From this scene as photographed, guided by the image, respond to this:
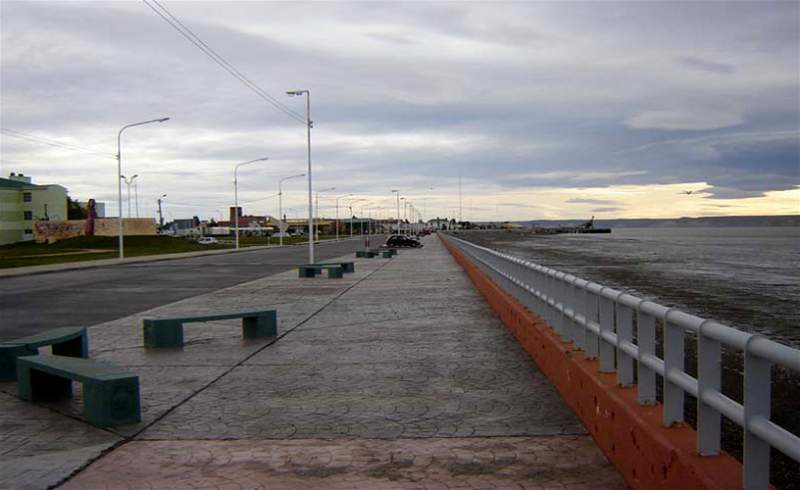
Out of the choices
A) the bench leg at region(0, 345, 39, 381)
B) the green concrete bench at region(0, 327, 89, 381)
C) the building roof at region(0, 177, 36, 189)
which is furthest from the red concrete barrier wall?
the building roof at region(0, 177, 36, 189)

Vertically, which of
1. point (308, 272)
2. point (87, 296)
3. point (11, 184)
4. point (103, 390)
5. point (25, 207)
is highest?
point (11, 184)

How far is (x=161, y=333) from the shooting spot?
1102 centimetres

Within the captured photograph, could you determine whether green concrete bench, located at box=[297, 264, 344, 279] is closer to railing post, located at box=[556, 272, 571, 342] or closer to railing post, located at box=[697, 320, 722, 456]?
railing post, located at box=[556, 272, 571, 342]

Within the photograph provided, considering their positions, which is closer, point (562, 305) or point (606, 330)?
point (606, 330)

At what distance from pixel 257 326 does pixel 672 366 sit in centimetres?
863

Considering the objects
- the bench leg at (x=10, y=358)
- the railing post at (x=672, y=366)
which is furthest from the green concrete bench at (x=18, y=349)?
the railing post at (x=672, y=366)

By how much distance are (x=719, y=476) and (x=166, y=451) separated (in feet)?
13.4

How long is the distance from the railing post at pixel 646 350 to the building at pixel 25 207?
11234cm

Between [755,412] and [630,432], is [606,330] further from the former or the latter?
[755,412]

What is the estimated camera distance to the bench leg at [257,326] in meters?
12.0

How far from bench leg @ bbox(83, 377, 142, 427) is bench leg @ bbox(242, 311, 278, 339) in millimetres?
5192

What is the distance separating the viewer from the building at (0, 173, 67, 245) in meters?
104

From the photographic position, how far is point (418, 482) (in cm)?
503

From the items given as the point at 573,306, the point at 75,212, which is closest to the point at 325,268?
the point at 573,306
